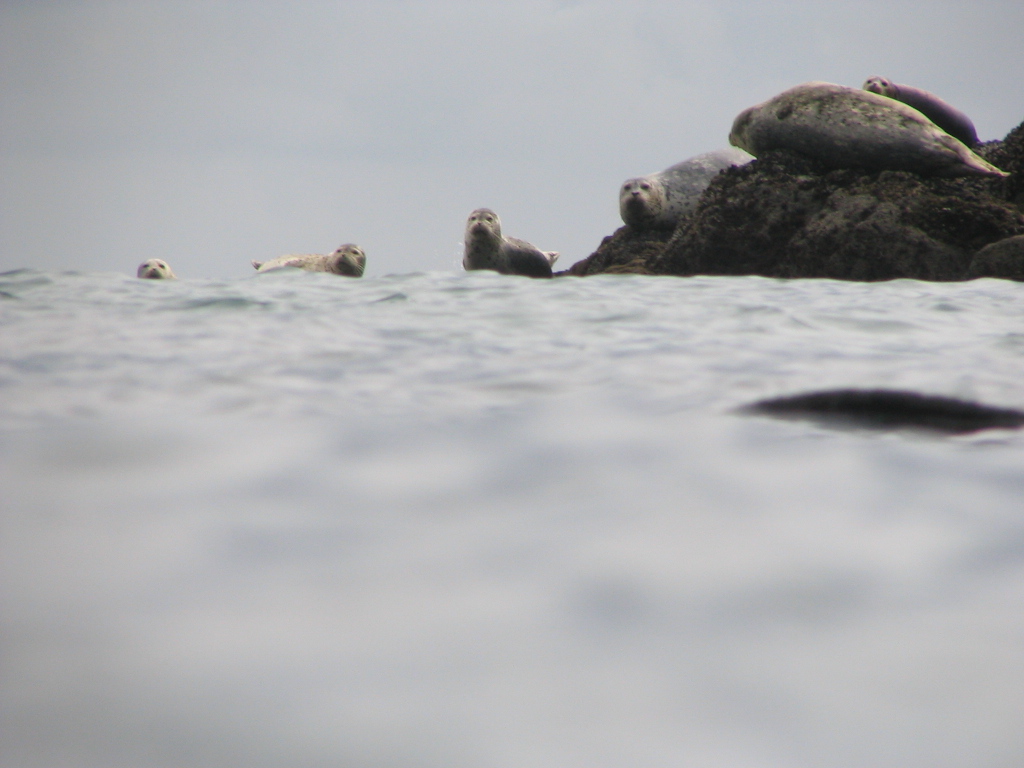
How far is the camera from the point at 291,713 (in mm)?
902

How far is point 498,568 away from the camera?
3.95 ft

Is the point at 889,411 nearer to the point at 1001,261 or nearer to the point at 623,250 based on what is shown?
the point at 1001,261

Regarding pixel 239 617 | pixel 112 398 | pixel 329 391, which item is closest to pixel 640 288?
pixel 329 391

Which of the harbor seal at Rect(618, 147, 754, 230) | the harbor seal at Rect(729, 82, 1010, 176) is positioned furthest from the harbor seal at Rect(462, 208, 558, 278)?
the harbor seal at Rect(729, 82, 1010, 176)

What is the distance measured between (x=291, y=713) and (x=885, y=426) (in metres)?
1.40

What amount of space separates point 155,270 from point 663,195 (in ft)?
21.0

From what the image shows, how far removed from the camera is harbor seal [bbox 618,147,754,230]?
8.34 metres

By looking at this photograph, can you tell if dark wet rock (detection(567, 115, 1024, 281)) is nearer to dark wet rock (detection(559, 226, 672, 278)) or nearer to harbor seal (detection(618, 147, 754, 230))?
dark wet rock (detection(559, 226, 672, 278))

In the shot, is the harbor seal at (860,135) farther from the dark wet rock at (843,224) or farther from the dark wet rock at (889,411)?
the dark wet rock at (889,411)

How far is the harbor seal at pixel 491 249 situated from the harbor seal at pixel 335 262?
1.79 m

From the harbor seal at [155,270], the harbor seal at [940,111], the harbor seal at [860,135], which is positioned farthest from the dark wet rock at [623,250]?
the harbor seal at [155,270]

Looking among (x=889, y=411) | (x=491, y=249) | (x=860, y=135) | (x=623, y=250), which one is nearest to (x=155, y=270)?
(x=491, y=249)

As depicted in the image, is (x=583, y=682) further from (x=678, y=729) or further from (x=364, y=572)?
(x=364, y=572)

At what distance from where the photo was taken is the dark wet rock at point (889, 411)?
1.85 metres
